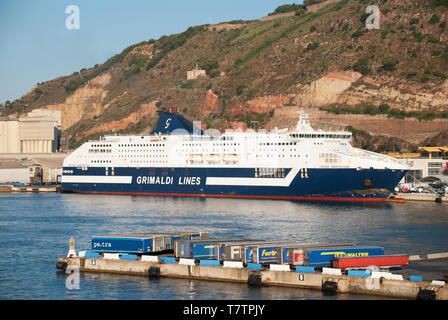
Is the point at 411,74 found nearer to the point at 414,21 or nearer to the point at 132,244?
the point at 414,21

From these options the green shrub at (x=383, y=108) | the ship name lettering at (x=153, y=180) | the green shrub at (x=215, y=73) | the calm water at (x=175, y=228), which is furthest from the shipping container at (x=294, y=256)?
the green shrub at (x=215, y=73)

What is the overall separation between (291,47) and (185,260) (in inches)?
4174

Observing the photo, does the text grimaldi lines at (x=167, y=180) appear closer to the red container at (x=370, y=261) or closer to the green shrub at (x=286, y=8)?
the red container at (x=370, y=261)

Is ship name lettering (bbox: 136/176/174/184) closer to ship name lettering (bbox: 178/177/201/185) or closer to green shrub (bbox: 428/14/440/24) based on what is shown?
ship name lettering (bbox: 178/177/201/185)

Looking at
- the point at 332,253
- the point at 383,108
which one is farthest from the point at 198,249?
the point at 383,108

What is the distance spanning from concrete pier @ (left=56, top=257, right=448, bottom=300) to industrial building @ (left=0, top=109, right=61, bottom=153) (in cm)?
8365

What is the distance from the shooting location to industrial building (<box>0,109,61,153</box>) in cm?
11419

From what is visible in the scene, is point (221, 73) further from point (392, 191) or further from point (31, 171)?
point (392, 191)

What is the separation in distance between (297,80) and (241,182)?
5205cm

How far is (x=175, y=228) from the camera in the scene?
4603cm

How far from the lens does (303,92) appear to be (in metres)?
115

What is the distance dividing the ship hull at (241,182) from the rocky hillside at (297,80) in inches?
1351

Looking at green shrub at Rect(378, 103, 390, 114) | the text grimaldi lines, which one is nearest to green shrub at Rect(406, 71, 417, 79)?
green shrub at Rect(378, 103, 390, 114)

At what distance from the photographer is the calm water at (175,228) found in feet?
95.0
